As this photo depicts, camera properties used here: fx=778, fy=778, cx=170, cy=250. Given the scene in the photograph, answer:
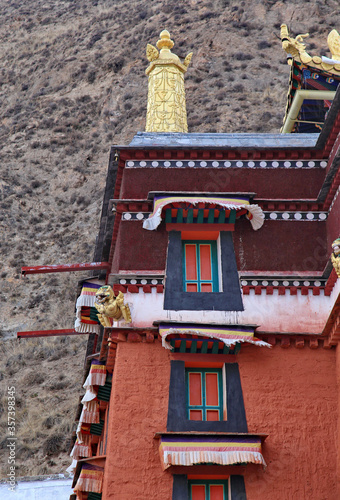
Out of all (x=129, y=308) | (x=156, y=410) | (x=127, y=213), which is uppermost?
(x=127, y=213)

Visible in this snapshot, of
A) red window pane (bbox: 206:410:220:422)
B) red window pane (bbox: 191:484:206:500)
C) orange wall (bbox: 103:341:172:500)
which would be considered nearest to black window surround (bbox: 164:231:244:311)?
orange wall (bbox: 103:341:172:500)

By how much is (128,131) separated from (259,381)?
1574 inches

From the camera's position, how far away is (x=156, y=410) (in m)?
15.3

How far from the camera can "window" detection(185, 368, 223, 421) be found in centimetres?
1558

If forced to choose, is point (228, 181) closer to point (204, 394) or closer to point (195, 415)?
point (204, 394)

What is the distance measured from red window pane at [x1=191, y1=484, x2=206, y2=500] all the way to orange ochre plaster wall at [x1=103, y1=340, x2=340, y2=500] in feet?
1.99

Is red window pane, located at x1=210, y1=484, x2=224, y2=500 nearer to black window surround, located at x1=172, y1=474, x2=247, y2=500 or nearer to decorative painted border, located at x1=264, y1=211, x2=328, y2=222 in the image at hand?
black window surround, located at x1=172, y1=474, x2=247, y2=500

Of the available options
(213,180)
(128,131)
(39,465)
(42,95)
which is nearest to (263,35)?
(128,131)

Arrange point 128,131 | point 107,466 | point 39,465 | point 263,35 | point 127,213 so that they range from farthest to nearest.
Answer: point 263,35
point 128,131
point 39,465
point 127,213
point 107,466

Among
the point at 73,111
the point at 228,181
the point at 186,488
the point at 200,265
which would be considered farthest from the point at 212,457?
the point at 73,111

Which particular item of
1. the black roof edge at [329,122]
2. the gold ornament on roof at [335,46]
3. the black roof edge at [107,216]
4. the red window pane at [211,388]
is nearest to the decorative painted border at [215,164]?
the black roof edge at [107,216]

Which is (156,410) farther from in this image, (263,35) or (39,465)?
(263,35)

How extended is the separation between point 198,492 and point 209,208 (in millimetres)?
5894

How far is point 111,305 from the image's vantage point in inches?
618
